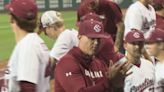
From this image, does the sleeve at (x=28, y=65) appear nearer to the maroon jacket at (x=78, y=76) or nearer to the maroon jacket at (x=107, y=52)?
the maroon jacket at (x=78, y=76)

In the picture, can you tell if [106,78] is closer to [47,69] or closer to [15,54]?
[47,69]

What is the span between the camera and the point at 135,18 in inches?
273

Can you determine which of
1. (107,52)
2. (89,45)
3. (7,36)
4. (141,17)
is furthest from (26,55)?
(7,36)

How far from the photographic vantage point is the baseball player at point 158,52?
5.18 meters

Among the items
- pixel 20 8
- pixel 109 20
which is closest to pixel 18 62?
pixel 20 8

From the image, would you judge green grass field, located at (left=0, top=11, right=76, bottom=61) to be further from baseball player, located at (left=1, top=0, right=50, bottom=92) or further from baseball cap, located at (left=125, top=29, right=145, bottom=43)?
baseball player, located at (left=1, top=0, right=50, bottom=92)

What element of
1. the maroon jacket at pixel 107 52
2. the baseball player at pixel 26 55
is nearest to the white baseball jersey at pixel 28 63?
the baseball player at pixel 26 55

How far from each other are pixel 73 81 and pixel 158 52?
1.58m

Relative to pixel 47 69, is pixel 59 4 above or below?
below

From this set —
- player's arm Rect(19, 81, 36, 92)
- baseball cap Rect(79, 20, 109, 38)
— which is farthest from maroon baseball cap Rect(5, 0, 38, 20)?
player's arm Rect(19, 81, 36, 92)

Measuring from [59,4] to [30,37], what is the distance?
794 inches

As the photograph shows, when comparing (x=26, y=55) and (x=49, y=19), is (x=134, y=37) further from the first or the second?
(x=26, y=55)

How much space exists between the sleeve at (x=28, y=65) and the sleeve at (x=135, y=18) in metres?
3.19

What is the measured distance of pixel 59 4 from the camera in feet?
78.7
